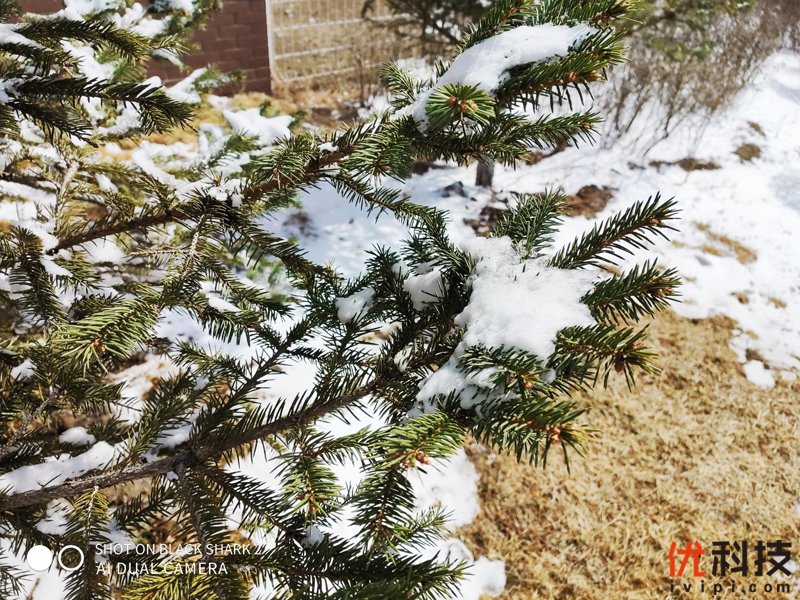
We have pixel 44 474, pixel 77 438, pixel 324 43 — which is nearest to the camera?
pixel 44 474

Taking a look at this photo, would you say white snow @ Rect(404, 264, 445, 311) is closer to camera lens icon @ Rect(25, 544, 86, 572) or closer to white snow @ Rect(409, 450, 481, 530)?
camera lens icon @ Rect(25, 544, 86, 572)

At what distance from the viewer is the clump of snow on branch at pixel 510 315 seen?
0.86 metres

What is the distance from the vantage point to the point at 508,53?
0.90 meters

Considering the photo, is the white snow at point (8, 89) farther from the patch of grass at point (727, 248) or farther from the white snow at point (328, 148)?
the patch of grass at point (727, 248)

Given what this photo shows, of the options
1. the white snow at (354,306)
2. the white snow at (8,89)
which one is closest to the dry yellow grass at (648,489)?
the white snow at (354,306)

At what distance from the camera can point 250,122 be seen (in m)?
2.33

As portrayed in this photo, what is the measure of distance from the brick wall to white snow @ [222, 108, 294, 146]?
17.1ft

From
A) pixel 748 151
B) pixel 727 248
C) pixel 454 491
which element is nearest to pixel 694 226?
pixel 727 248

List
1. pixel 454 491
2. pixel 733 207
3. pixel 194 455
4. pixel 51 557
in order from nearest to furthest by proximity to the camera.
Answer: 1. pixel 194 455
2. pixel 51 557
3. pixel 454 491
4. pixel 733 207

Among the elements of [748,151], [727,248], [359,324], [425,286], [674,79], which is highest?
[425,286]

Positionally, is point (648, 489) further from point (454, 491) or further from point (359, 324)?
point (359, 324)

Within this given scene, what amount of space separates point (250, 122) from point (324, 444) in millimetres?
1725

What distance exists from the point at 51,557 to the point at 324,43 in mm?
8829

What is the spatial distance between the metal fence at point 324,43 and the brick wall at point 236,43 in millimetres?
420
